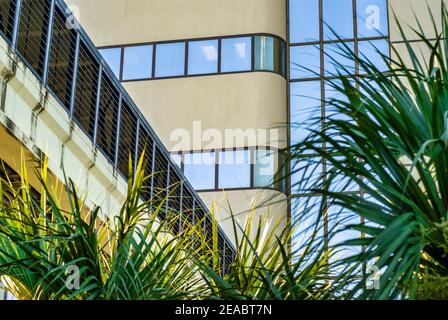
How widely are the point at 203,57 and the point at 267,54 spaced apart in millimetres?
1978

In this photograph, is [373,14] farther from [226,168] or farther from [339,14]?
[226,168]

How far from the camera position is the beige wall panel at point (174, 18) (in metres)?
27.9

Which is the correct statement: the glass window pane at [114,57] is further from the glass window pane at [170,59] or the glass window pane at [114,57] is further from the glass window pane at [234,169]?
the glass window pane at [234,169]

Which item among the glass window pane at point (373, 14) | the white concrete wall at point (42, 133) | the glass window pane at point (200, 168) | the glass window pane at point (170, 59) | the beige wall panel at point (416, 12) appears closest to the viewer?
the white concrete wall at point (42, 133)

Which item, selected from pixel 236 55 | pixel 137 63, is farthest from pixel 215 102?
pixel 137 63

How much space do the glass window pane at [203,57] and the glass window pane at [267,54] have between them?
131cm

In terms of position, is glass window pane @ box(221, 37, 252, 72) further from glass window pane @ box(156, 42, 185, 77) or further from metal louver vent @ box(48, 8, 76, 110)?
metal louver vent @ box(48, 8, 76, 110)

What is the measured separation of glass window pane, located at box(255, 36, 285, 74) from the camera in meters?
27.5

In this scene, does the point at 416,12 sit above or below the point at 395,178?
above

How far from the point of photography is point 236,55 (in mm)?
27656

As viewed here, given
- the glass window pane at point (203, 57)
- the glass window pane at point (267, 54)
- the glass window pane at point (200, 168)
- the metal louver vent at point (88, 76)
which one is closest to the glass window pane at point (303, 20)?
the glass window pane at point (267, 54)

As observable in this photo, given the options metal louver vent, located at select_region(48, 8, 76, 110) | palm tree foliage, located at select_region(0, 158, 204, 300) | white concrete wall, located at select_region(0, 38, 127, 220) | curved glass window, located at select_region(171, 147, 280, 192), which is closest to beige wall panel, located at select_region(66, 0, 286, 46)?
curved glass window, located at select_region(171, 147, 280, 192)
